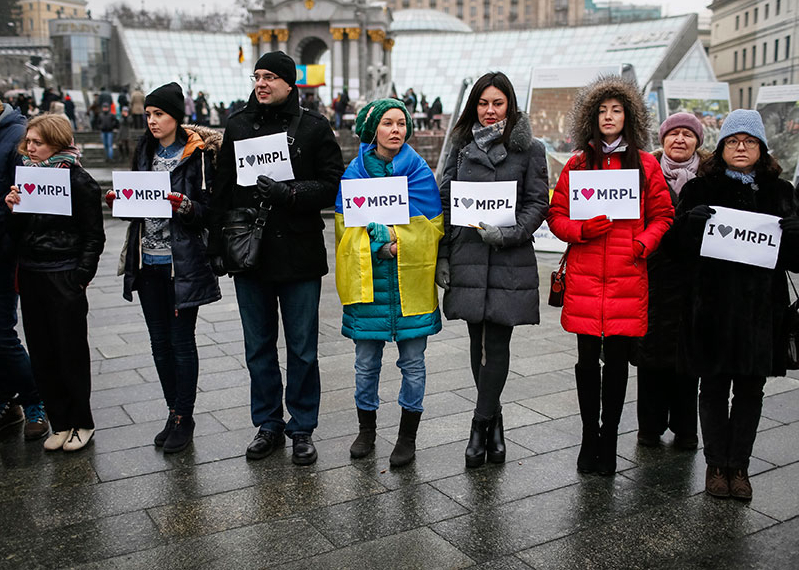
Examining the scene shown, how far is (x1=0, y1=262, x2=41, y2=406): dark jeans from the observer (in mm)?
5027

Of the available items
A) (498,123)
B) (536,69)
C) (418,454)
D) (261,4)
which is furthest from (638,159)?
(261,4)

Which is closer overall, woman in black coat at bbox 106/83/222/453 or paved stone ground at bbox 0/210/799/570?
paved stone ground at bbox 0/210/799/570

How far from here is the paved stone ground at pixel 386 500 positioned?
3521mm

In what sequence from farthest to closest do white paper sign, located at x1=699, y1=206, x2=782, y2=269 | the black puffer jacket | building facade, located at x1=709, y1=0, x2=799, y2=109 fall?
building facade, located at x1=709, y1=0, x2=799, y2=109
the black puffer jacket
white paper sign, located at x1=699, y1=206, x2=782, y2=269

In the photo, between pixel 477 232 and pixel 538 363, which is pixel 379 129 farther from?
pixel 538 363

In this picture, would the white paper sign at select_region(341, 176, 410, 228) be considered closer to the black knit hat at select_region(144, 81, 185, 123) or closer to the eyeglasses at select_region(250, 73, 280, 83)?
the eyeglasses at select_region(250, 73, 280, 83)

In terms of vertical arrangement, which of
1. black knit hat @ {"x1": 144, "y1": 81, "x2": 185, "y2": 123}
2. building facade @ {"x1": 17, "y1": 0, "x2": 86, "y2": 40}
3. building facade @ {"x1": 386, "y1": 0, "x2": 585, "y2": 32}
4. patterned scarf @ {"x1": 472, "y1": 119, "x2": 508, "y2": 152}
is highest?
building facade @ {"x1": 386, "y1": 0, "x2": 585, "y2": 32}

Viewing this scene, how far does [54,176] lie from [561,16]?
412ft

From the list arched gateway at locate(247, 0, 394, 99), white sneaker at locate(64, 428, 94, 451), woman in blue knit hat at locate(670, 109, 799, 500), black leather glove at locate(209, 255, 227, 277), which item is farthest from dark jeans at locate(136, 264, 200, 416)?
arched gateway at locate(247, 0, 394, 99)

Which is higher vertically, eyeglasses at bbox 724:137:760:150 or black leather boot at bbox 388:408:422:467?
eyeglasses at bbox 724:137:760:150

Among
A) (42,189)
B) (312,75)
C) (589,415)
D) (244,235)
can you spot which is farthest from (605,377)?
(312,75)

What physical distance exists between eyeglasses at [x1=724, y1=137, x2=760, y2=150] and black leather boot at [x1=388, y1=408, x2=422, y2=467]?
2.13 meters

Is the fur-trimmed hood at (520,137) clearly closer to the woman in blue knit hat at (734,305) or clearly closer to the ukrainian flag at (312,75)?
the woman in blue knit hat at (734,305)

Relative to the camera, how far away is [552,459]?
4.62 m
